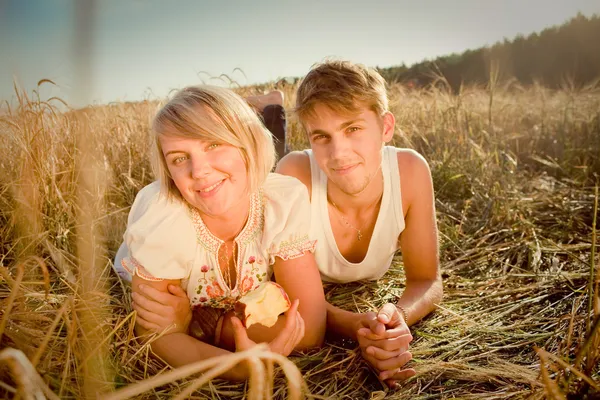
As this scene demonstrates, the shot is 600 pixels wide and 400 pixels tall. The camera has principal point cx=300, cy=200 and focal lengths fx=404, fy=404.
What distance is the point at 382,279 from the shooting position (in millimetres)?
2414

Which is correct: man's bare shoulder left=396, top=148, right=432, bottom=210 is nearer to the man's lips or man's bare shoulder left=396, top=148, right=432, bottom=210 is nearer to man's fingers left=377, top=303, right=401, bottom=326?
the man's lips

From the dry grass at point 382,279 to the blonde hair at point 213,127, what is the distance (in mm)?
623

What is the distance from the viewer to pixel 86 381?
109 centimetres

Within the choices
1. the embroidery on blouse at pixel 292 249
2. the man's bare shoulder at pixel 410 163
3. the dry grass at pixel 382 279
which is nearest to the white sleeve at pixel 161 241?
the dry grass at pixel 382 279

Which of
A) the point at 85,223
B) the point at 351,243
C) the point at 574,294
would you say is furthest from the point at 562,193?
the point at 85,223

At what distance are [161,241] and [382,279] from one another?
4.50 ft

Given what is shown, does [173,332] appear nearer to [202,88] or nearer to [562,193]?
[202,88]

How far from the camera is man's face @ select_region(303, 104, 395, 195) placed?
1.87m

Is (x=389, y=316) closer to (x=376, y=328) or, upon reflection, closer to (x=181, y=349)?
(x=376, y=328)

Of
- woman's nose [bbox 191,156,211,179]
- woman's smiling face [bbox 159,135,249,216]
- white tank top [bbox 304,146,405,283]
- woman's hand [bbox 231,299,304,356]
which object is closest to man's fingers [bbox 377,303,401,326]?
woman's hand [bbox 231,299,304,356]

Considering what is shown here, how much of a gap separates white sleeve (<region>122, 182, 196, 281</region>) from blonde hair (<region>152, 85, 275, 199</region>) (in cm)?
9

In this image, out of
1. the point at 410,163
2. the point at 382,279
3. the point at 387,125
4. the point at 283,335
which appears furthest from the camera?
the point at 382,279

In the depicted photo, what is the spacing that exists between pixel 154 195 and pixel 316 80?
91 centimetres

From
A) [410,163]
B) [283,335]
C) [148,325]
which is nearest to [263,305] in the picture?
[283,335]
